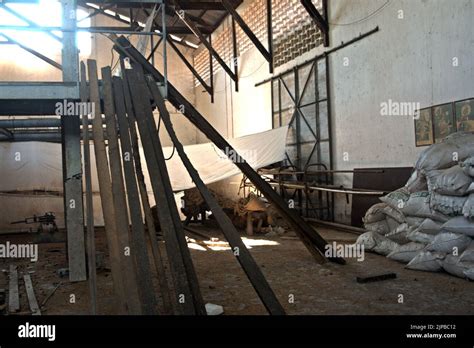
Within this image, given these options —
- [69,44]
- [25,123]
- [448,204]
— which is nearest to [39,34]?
[25,123]

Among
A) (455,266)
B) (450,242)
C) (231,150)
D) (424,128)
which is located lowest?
(455,266)

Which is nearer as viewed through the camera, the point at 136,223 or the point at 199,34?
the point at 136,223

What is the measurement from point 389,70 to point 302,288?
3938mm

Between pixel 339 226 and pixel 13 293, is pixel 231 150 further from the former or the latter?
pixel 339 226

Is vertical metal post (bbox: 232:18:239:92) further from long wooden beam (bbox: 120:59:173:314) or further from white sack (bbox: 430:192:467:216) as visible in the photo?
white sack (bbox: 430:192:467:216)

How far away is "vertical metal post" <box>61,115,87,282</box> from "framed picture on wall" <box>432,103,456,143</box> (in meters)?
4.18

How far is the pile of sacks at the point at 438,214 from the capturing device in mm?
3785

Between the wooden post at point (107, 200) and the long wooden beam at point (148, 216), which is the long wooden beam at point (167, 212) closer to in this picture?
the long wooden beam at point (148, 216)

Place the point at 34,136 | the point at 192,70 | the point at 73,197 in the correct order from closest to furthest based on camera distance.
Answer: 1. the point at 73,197
2. the point at 34,136
3. the point at 192,70

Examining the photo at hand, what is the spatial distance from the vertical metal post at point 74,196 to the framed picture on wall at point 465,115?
14.3ft

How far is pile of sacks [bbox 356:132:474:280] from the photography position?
3785 millimetres

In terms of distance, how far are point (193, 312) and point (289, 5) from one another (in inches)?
303

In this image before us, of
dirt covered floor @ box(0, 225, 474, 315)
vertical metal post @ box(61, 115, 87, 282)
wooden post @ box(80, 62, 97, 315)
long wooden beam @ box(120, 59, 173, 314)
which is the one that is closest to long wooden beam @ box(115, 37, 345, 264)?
dirt covered floor @ box(0, 225, 474, 315)

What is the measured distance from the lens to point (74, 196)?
4.45 metres
